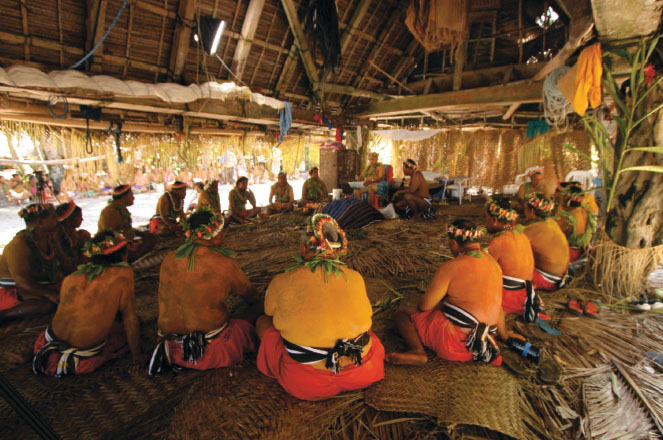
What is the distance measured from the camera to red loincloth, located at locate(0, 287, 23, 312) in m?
2.91

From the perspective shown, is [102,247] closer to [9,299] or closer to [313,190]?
[9,299]

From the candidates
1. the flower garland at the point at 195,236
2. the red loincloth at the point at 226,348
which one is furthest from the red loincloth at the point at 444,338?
the flower garland at the point at 195,236

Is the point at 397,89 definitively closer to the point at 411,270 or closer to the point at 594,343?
the point at 411,270

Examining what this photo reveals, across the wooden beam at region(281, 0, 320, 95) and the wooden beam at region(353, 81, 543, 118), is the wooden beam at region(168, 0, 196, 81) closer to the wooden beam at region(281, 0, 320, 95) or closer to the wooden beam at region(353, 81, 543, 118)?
the wooden beam at region(281, 0, 320, 95)

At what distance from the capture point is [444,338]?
217cm

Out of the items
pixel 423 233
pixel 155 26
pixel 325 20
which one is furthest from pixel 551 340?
pixel 155 26

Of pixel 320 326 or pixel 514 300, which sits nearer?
pixel 320 326

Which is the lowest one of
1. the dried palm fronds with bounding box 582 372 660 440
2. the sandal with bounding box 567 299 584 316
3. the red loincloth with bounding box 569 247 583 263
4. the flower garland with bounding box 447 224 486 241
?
the dried palm fronds with bounding box 582 372 660 440

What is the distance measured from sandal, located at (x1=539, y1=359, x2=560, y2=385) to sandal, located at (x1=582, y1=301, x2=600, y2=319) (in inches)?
46.9

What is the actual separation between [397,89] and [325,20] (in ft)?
11.2

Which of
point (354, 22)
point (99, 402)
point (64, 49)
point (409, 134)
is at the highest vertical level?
point (354, 22)

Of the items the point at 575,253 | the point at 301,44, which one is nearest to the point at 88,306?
the point at 575,253

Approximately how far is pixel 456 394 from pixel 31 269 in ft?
13.5

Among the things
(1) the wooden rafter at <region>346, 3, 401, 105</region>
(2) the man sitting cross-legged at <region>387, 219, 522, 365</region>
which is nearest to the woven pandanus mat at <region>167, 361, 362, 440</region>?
(2) the man sitting cross-legged at <region>387, 219, 522, 365</region>
